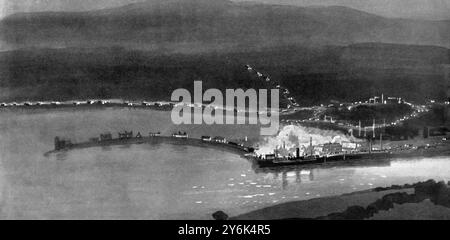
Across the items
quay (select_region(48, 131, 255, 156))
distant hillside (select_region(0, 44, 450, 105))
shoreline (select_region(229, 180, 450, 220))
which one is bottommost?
shoreline (select_region(229, 180, 450, 220))

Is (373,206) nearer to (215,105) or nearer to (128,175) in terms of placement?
(215,105)

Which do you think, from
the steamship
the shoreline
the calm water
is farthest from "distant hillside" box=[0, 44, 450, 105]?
the shoreline

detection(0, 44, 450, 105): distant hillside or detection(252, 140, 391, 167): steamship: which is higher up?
detection(0, 44, 450, 105): distant hillside

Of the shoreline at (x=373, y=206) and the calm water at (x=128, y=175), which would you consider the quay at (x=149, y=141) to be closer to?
the calm water at (x=128, y=175)

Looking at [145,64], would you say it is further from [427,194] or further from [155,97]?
[427,194]

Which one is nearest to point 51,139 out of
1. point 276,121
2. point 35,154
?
point 35,154

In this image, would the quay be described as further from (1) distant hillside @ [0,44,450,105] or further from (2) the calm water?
(1) distant hillside @ [0,44,450,105]

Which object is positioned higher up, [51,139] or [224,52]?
[224,52]
